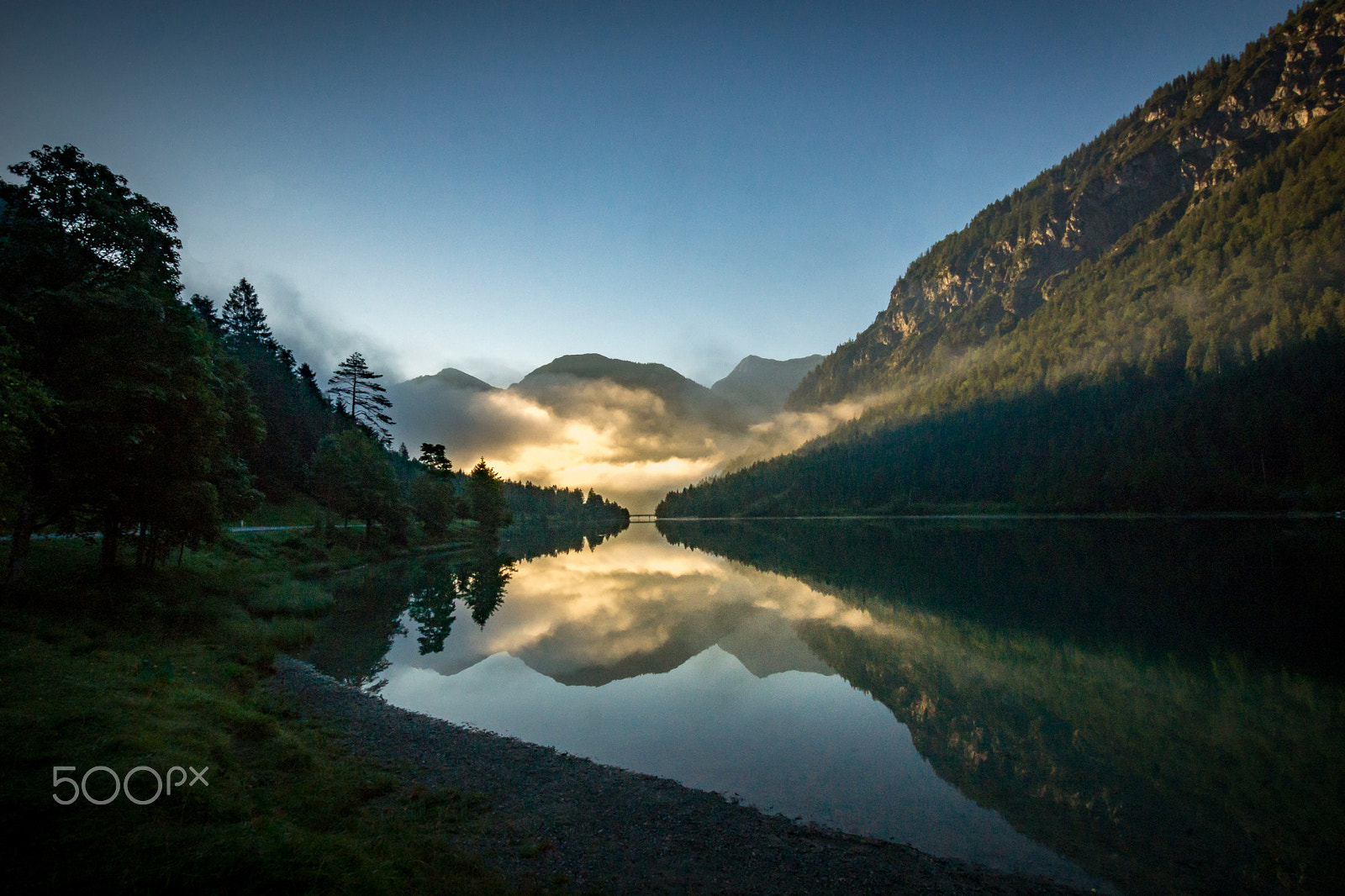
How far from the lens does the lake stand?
10695 millimetres

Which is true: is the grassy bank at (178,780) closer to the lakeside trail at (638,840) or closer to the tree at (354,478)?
the lakeside trail at (638,840)

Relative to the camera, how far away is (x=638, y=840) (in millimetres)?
9688

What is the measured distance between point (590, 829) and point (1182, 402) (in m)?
140

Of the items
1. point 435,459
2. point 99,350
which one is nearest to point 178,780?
point 99,350

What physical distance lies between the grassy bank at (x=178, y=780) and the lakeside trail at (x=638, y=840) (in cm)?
82

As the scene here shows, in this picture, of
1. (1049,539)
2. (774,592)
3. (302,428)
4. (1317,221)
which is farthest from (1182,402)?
(302,428)

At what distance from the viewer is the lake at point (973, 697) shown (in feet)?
35.1

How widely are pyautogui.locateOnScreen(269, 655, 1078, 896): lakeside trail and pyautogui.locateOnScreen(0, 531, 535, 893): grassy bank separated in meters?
0.82

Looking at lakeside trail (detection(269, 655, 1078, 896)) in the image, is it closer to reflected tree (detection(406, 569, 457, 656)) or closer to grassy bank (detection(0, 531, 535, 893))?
grassy bank (detection(0, 531, 535, 893))

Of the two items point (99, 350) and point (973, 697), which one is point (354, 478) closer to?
point (99, 350)

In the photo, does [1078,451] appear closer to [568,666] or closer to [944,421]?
[944,421]

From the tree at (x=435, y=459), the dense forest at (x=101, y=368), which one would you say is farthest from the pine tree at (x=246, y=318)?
the dense forest at (x=101, y=368)

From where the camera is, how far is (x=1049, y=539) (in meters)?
69.2

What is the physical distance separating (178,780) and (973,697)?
1990 cm
